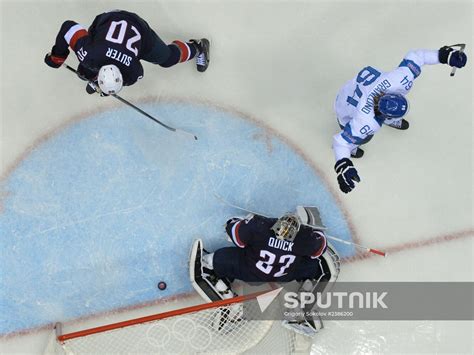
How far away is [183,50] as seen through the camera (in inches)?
142

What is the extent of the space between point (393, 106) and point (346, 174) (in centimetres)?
46

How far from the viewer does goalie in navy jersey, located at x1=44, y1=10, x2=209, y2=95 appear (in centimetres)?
301

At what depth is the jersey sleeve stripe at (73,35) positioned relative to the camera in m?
3.16

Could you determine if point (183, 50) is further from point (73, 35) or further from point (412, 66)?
point (412, 66)

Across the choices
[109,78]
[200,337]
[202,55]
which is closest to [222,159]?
[202,55]

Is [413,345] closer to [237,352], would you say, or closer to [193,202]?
[237,352]

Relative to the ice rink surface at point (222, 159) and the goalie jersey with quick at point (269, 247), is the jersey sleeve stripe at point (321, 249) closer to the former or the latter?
the goalie jersey with quick at point (269, 247)

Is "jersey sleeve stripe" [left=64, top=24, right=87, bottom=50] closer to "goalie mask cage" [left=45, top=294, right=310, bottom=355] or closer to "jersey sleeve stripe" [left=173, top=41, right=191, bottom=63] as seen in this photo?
"jersey sleeve stripe" [left=173, top=41, right=191, bottom=63]

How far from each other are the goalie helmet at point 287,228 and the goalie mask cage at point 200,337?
0.56 m

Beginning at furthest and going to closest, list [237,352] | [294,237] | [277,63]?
[277,63], [237,352], [294,237]

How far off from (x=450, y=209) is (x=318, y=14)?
1.68m

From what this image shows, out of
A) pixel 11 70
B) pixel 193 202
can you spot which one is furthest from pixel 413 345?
pixel 11 70

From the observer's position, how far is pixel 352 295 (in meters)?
3.84

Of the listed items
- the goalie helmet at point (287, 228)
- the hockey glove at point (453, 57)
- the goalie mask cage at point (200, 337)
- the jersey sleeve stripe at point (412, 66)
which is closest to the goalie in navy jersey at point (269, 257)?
the goalie helmet at point (287, 228)
